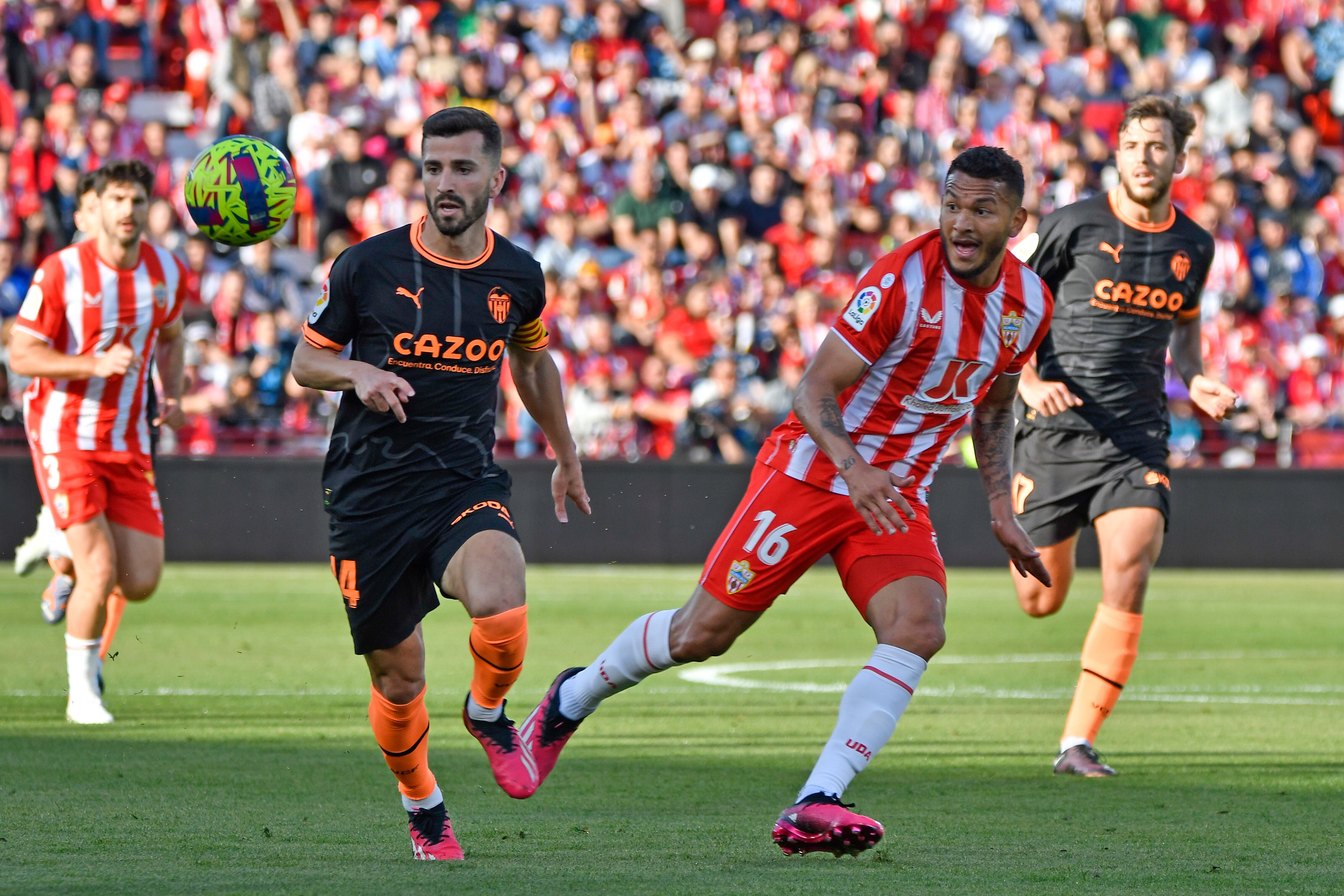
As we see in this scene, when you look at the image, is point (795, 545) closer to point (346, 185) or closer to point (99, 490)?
point (99, 490)

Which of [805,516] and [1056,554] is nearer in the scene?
[805,516]

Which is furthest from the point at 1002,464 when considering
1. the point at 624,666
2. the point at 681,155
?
the point at 681,155

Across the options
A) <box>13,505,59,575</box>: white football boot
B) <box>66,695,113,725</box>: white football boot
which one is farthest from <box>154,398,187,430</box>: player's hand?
<box>13,505,59,575</box>: white football boot

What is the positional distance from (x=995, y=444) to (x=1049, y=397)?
5.84ft

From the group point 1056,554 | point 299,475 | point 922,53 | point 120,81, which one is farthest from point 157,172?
point 1056,554

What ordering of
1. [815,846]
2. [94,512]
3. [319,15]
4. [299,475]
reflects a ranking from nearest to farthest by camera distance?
[815,846], [94,512], [299,475], [319,15]

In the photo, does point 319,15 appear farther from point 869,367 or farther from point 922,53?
point 869,367

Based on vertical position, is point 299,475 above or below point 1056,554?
below

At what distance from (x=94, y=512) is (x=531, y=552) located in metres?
9.41

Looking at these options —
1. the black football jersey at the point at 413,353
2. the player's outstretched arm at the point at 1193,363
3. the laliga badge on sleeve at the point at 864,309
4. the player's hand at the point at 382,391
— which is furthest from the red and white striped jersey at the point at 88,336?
the player's outstretched arm at the point at 1193,363

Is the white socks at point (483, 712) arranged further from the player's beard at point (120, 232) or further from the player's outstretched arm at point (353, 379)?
the player's beard at point (120, 232)

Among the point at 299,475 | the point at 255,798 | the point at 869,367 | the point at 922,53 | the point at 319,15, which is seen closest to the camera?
the point at 869,367

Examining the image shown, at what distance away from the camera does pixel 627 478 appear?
17250 mm

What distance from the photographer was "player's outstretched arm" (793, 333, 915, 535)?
496cm
